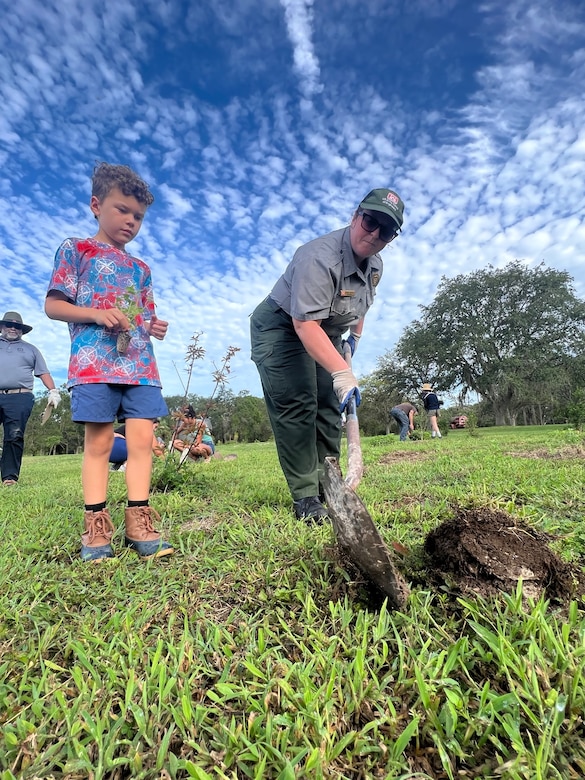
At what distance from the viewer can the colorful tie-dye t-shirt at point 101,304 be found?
2.41 meters

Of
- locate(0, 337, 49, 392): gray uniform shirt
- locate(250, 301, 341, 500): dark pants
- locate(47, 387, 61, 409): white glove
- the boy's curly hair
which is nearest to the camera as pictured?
the boy's curly hair

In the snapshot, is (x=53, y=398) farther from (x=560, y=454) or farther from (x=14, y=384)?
(x=560, y=454)

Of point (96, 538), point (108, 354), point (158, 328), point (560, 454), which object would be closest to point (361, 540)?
point (96, 538)

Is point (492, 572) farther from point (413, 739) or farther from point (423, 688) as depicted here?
point (413, 739)

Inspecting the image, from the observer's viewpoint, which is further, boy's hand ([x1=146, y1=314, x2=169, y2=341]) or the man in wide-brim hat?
the man in wide-brim hat

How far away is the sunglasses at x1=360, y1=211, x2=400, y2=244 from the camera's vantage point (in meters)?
2.64

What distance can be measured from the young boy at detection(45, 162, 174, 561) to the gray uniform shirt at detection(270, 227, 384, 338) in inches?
37.9

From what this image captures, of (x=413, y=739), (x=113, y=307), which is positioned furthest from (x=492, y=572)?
(x=113, y=307)

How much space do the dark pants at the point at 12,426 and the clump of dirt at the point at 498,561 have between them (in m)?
5.99

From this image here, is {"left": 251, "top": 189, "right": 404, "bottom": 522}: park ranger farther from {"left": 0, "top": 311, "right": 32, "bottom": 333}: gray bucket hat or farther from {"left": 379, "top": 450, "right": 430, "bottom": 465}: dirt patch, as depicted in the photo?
{"left": 0, "top": 311, "right": 32, "bottom": 333}: gray bucket hat

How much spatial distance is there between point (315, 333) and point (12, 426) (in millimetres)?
5228

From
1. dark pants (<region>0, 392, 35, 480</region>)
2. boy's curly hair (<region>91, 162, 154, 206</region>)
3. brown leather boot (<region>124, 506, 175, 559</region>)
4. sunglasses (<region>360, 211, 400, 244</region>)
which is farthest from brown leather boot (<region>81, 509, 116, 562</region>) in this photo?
dark pants (<region>0, 392, 35, 480</region>)

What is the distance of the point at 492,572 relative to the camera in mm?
1544

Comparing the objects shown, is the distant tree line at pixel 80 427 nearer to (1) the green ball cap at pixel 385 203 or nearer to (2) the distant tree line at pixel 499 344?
(2) the distant tree line at pixel 499 344
